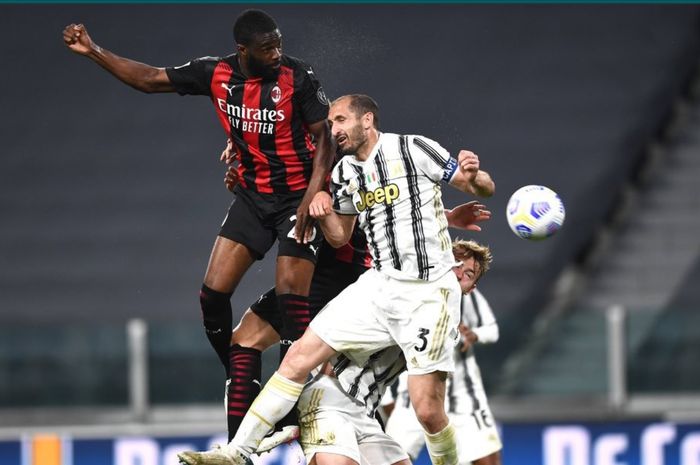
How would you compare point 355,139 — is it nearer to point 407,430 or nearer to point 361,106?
point 361,106

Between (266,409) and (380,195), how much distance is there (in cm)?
91

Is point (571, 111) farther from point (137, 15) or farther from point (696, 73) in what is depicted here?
point (137, 15)

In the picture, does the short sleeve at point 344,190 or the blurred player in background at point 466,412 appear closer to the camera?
the short sleeve at point 344,190

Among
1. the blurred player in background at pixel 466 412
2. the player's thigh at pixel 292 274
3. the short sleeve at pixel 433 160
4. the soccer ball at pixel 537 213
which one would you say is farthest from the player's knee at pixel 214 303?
the blurred player in background at pixel 466 412

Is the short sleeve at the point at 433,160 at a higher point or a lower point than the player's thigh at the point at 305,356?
higher

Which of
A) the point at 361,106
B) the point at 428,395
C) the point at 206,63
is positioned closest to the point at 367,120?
the point at 361,106

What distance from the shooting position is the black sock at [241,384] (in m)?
5.54

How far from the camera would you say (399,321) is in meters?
5.27

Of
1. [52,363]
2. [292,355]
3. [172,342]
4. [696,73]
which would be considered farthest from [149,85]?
[696,73]

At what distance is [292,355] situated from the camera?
5.23 meters

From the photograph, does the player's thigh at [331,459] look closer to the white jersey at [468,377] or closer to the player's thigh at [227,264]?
the player's thigh at [227,264]

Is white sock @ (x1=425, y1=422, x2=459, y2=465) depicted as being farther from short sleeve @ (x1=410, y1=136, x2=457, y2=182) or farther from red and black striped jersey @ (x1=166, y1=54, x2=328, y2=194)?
red and black striped jersey @ (x1=166, y1=54, x2=328, y2=194)

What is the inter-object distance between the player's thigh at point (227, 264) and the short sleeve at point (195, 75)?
0.60m

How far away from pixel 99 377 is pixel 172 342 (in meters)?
0.77
